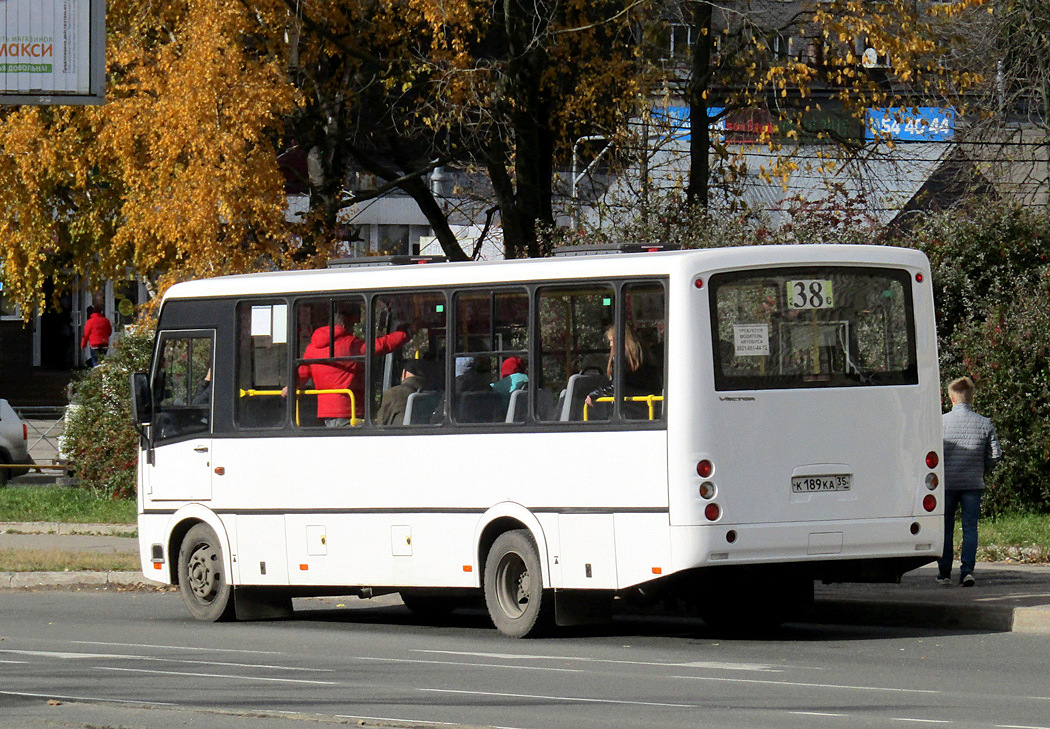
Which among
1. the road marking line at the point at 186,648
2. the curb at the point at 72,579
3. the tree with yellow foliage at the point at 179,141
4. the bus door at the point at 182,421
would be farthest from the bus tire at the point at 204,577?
the tree with yellow foliage at the point at 179,141

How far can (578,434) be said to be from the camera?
12.6m

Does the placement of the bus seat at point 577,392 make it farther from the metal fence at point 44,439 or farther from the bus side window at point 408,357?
the metal fence at point 44,439

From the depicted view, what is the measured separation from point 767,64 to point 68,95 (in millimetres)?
9225

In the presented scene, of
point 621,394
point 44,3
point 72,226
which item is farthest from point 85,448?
point 621,394

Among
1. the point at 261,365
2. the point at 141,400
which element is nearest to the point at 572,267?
the point at 261,365

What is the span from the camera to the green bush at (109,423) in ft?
80.4

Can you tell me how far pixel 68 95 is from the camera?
24.1 m

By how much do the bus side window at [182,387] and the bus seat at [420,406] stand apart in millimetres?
2100

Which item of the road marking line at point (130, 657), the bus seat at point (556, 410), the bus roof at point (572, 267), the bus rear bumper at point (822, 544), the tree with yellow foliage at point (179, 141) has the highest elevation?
the tree with yellow foliage at point (179, 141)

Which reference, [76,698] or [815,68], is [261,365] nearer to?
[76,698]

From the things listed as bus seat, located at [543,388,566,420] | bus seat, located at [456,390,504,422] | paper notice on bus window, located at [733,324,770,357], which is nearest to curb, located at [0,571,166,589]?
bus seat, located at [456,390,504,422]

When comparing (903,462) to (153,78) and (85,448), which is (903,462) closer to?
(153,78)

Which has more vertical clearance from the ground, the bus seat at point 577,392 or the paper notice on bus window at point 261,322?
the paper notice on bus window at point 261,322

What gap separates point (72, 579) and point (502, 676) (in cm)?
834
